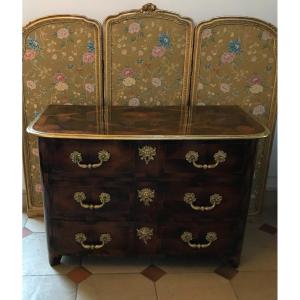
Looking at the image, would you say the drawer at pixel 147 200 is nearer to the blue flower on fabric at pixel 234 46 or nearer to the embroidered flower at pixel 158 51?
the embroidered flower at pixel 158 51

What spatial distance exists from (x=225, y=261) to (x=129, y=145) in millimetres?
897

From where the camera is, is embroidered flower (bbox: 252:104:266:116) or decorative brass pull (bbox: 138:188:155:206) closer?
decorative brass pull (bbox: 138:188:155:206)

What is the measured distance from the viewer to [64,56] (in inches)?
75.3

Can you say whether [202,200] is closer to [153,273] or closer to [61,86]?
[153,273]

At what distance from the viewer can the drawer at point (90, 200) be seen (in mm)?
1661

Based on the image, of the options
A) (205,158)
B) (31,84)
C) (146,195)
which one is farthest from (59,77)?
(205,158)

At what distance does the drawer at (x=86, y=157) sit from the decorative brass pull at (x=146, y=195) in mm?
124

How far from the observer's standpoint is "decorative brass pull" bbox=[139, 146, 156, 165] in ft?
5.19

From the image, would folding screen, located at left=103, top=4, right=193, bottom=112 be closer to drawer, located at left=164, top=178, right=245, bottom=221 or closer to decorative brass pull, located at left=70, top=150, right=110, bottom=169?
decorative brass pull, located at left=70, top=150, right=110, bottom=169

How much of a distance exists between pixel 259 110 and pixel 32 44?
4.44 ft

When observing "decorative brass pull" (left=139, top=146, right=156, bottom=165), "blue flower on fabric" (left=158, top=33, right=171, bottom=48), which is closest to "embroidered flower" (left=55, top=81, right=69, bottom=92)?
"blue flower on fabric" (left=158, top=33, right=171, bottom=48)

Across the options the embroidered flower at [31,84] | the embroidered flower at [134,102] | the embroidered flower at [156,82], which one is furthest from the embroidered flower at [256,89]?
the embroidered flower at [31,84]

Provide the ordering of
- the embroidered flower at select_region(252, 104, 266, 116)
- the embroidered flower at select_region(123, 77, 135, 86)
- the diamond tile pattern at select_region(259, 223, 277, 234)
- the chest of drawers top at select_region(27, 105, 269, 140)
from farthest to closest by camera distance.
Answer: the diamond tile pattern at select_region(259, 223, 277, 234) < the embroidered flower at select_region(252, 104, 266, 116) < the embroidered flower at select_region(123, 77, 135, 86) < the chest of drawers top at select_region(27, 105, 269, 140)

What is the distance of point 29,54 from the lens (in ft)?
6.23
